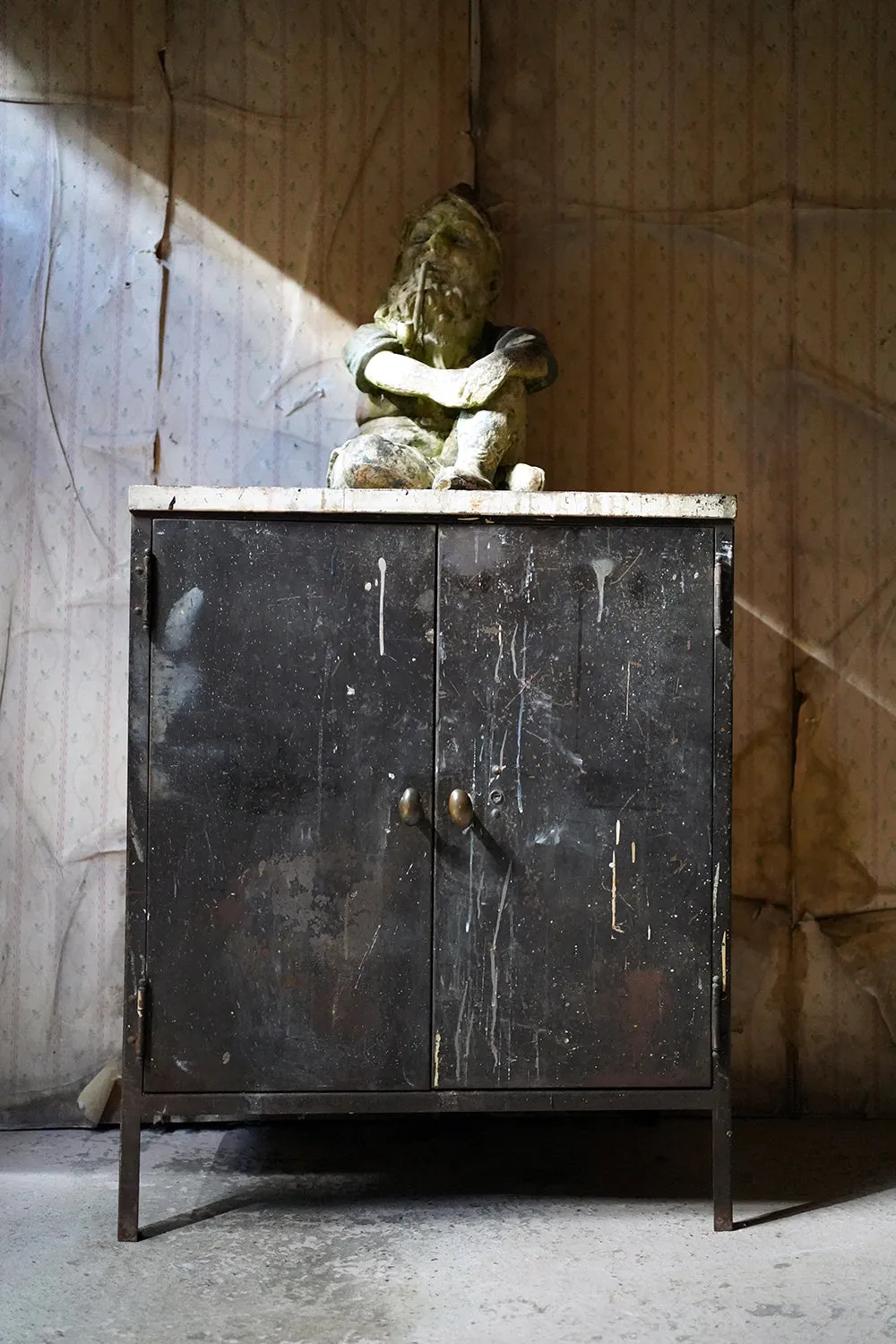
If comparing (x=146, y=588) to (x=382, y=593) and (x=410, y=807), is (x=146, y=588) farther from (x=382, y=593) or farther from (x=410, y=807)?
(x=410, y=807)

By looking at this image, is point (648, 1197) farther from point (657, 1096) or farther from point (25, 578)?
point (25, 578)

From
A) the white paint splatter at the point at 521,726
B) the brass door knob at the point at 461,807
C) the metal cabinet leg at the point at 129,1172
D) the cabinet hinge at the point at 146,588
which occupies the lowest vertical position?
the metal cabinet leg at the point at 129,1172

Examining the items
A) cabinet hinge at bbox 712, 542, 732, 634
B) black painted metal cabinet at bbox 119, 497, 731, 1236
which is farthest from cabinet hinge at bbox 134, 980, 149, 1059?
cabinet hinge at bbox 712, 542, 732, 634

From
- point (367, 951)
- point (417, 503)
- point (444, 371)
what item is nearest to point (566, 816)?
point (367, 951)

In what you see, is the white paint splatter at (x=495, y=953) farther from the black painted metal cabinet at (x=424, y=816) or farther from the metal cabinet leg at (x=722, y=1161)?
the metal cabinet leg at (x=722, y=1161)

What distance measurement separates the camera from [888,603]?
2779mm

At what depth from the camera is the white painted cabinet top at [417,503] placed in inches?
80.0

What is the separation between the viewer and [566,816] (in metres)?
2.07

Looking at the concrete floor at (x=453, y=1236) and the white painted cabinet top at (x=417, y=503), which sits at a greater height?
the white painted cabinet top at (x=417, y=503)

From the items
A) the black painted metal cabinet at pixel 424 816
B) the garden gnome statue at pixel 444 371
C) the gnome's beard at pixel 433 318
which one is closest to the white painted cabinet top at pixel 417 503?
the black painted metal cabinet at pixel 424 816

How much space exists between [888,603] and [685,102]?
1.26m

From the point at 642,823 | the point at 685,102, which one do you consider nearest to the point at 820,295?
the point at 685,102

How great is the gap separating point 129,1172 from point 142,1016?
279mm

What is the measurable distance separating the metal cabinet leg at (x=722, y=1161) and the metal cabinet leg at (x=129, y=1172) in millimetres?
1006
